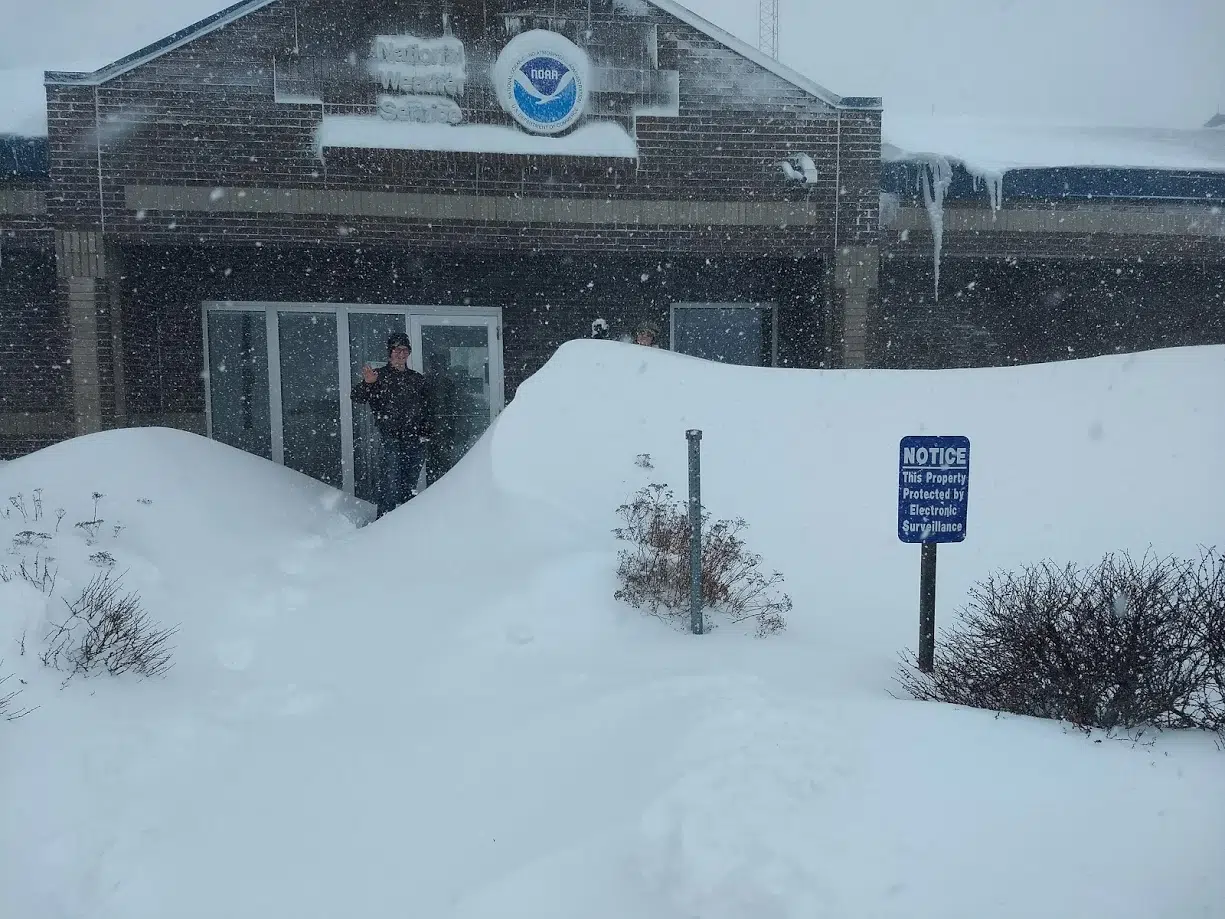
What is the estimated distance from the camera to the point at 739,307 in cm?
1059

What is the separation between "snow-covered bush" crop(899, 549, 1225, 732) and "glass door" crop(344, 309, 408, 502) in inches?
303

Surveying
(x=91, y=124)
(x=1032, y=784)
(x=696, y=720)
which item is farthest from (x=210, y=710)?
(x=91, y=124)

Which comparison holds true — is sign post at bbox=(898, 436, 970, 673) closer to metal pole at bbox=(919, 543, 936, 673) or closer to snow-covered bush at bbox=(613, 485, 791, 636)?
metal pole at bbox=(919, 543, 936, 673)

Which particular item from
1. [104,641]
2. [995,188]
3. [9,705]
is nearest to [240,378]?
[104,641]

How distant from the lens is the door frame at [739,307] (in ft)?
34.3

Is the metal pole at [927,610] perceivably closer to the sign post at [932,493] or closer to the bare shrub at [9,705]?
the sign post at [932,493]

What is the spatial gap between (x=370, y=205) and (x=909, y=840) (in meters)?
8.11

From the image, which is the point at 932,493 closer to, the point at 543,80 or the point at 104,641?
the point at 104,641

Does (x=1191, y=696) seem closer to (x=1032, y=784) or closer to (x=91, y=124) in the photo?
(x=1032, y=784)

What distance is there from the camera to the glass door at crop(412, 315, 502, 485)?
1001 centimetres

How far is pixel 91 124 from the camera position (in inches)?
331

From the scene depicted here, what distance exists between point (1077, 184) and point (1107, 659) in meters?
9.40

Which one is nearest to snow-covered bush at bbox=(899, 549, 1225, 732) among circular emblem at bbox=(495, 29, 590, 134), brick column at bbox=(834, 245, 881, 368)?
brick column at bbox=(834, 245, 881, 368)

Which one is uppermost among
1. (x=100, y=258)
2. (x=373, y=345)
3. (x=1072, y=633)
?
(x=100, y=258)
